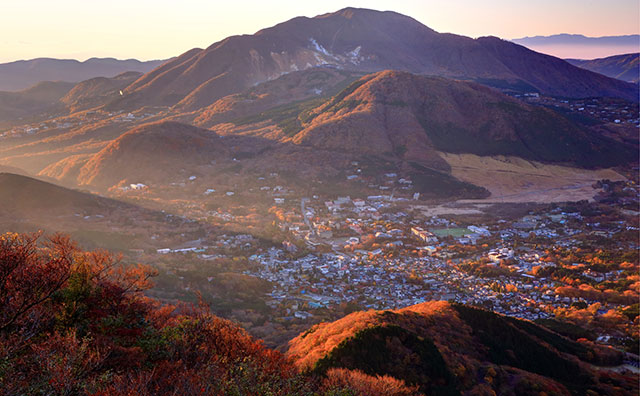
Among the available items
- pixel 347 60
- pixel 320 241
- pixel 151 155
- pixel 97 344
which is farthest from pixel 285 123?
pixel 97 344

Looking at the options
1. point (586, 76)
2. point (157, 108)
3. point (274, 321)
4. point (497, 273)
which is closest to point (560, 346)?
point (497, 273)

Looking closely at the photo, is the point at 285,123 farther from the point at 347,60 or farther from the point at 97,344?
the point at 97,344

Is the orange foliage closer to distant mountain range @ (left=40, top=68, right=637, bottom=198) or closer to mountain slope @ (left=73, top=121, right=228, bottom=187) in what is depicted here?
distant mountain range @ (left=40, top=68, right=637, bottom=198)

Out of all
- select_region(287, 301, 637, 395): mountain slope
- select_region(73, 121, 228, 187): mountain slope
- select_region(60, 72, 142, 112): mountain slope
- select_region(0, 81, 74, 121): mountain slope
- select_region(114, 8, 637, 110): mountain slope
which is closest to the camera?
select_region(287, 301, 637, 395): mountain slope

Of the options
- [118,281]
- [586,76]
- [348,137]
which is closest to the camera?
[118,281]

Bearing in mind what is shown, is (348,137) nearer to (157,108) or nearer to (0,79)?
(157,108)

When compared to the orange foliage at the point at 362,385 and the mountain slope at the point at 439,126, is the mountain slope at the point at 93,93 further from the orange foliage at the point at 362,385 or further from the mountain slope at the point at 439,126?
the orange foliage at the point at 362,385

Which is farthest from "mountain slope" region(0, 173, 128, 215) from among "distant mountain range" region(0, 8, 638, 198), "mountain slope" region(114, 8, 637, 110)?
"mountain slope" region(114, 8, 637, 110)
